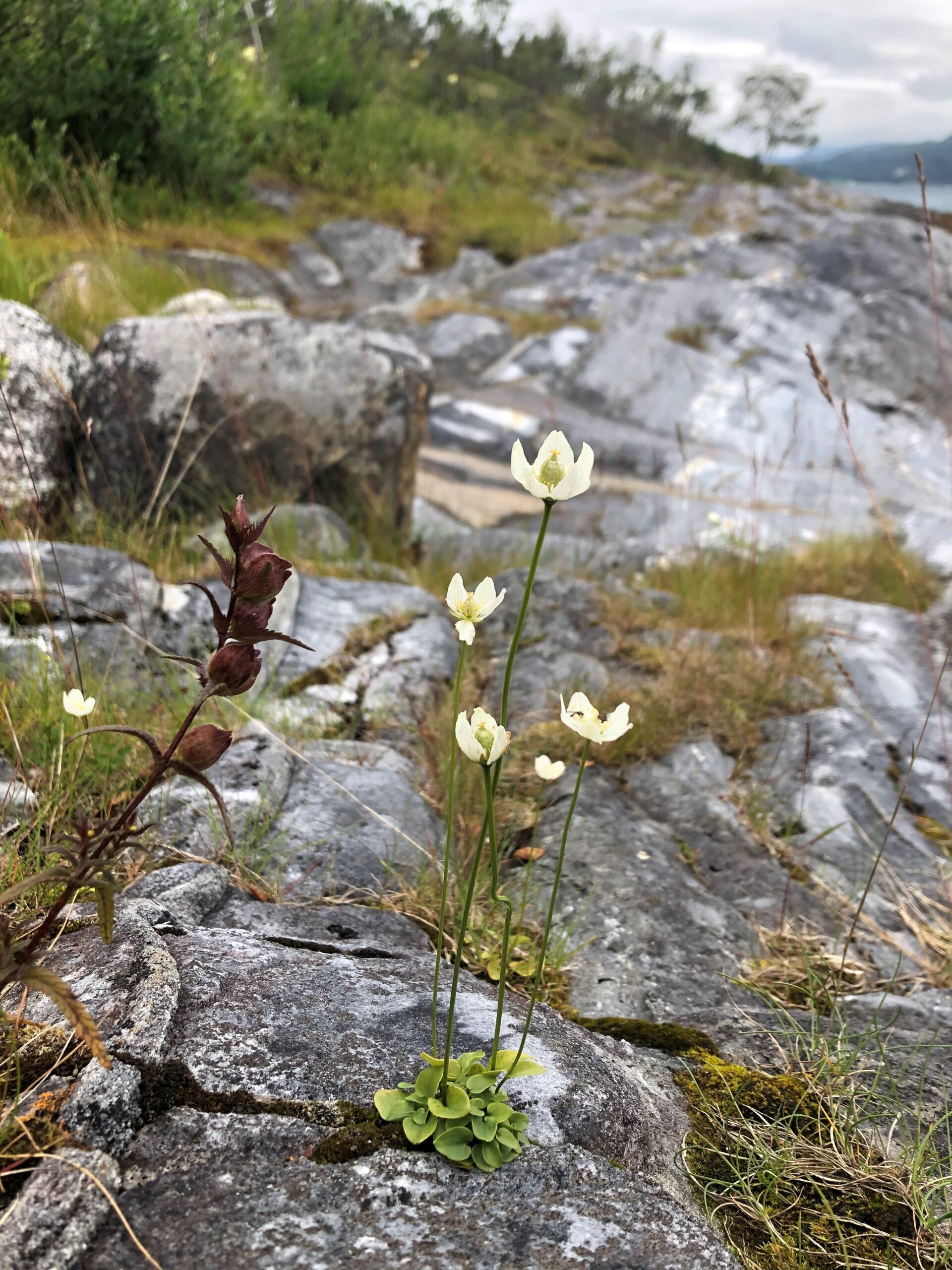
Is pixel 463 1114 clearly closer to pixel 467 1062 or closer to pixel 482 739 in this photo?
pixel 467 1062

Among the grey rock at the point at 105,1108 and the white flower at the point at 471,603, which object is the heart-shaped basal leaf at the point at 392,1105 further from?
the white flower at the point at 471,603

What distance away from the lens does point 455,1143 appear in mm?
998

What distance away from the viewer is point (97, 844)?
3.22ft

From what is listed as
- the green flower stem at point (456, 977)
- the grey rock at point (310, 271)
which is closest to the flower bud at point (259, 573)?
the green flower stem at point (456, 977)

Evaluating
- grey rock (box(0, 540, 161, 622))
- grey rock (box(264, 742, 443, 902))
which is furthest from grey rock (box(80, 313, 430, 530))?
grey rock (box(264, 742, 443, 902))

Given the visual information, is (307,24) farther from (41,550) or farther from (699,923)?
(699,923)

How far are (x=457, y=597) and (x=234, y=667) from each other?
28 centimetres

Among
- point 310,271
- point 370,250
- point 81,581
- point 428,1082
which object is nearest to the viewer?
point 428,1082

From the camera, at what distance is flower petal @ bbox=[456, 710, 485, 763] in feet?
3.01

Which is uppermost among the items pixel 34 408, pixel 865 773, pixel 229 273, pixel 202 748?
pixel 229 273

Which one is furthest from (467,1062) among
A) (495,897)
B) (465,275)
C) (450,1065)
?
(465,275)

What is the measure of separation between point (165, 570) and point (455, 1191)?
2.91 meters

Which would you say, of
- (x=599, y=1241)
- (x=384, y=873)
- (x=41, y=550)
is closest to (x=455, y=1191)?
(x=599, y=1241)

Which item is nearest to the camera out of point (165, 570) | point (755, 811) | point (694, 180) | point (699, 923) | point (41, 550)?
point (699, 923)
